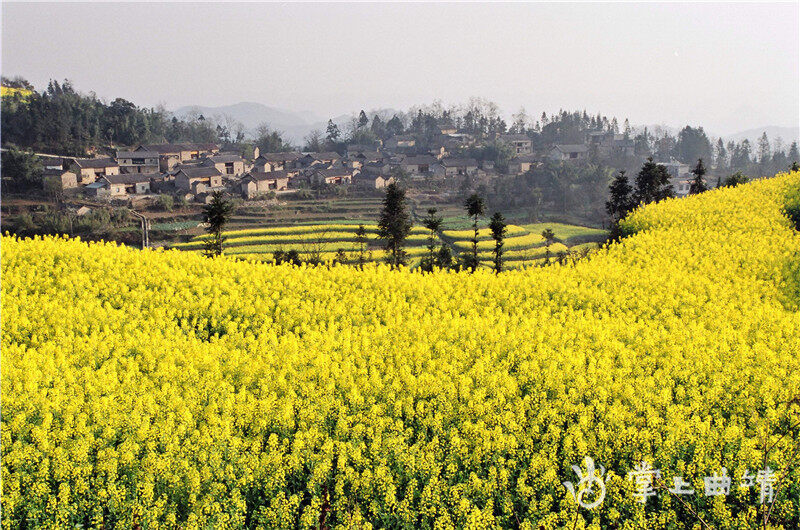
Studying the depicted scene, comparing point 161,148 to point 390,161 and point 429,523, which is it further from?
point 429,523

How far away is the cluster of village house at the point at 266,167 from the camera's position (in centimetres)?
5456

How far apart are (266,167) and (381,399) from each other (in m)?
65.0

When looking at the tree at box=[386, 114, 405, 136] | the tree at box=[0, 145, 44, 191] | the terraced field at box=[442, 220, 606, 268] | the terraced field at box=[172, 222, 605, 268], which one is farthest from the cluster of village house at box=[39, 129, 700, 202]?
the terraced field at box=[442, 220, 606, 268]

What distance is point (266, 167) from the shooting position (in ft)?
228

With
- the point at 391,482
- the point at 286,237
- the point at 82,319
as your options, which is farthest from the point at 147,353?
the point at 286,237

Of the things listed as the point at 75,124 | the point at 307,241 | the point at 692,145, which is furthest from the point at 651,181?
the point at 692,145

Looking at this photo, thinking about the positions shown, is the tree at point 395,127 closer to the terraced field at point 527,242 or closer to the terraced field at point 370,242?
the terraced field at point 527,242

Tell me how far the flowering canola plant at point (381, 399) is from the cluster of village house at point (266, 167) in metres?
45.4

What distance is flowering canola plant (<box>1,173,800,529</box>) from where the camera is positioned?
5836mm

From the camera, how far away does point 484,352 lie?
8844 millimetres

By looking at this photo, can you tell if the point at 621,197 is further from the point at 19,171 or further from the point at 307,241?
the point at 19,171

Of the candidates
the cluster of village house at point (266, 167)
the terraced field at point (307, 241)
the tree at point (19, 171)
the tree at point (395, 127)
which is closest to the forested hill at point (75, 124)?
the cluster of village house at point (266, 167)

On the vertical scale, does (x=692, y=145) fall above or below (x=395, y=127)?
below

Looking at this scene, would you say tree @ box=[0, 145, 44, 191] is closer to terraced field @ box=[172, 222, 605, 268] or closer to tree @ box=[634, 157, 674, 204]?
terraced field @ box=[172, 222, 605, 268]
